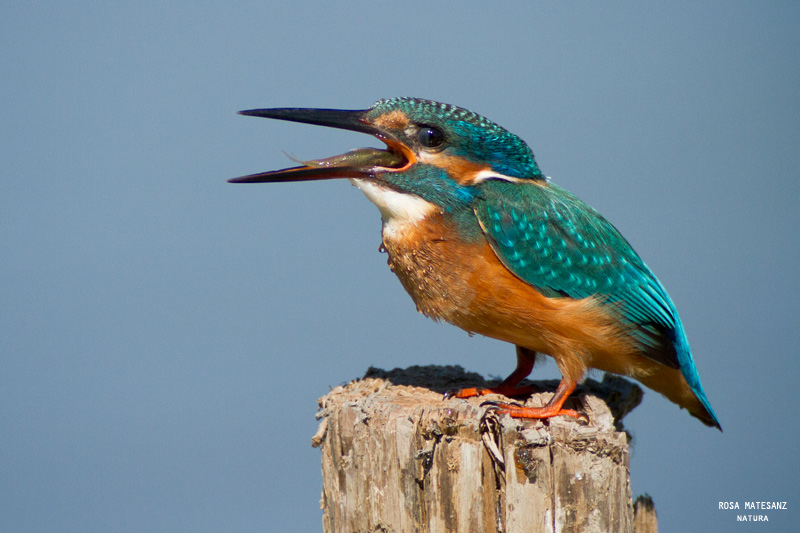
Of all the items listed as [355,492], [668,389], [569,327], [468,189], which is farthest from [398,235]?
[668,389]

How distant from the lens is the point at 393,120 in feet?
10.3

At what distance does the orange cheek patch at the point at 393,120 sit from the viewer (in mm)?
3123

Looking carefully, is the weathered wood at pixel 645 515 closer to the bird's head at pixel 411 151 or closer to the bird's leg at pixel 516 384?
the bird's leg at pixel 516 384

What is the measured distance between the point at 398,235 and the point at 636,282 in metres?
1.04

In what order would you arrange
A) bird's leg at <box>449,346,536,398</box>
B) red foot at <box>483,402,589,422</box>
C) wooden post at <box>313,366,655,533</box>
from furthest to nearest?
bird's leg at <box>449,346,536,398</box> < red foot at <box>483,402,589,422</box> < wooden post at <box>313,366,655,533</box>

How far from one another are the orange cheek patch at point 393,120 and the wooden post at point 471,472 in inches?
43.8

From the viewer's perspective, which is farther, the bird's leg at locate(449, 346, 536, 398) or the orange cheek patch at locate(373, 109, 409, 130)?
the bird's leg at locate(449, 346, 536, 398)

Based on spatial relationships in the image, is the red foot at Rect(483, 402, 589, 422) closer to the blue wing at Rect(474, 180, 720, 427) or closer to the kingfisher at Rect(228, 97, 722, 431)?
the kingfisher at Rect(228, 97, 722, 431)

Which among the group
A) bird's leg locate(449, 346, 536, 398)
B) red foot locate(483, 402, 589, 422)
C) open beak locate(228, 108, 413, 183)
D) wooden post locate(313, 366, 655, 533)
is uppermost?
open beak locate(228, 108, 413, 183)

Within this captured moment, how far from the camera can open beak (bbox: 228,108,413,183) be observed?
310 centimetres

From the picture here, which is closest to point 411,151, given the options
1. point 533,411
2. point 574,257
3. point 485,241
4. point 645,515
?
point 485,241

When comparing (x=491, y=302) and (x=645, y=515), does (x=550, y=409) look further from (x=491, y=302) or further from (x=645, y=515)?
(x=645, y=515)

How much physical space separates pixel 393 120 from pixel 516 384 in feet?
4.46

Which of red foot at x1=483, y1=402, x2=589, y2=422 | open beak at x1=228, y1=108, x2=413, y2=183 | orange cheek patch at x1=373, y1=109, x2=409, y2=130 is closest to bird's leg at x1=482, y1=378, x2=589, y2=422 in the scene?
red foot at x1=483, y1=402, x2=589, y2=422
